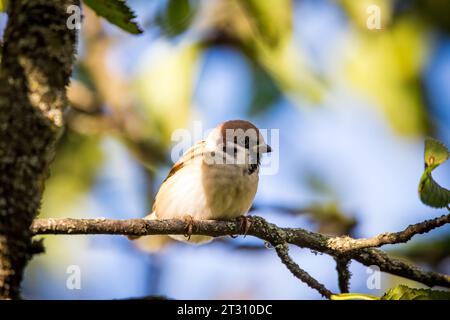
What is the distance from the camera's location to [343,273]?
3273 mm

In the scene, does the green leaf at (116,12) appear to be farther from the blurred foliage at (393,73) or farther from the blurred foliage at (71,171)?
the blurred foliage at (71,171)

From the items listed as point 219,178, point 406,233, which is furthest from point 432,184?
point 219,178

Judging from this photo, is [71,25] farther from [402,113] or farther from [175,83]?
[175,83]

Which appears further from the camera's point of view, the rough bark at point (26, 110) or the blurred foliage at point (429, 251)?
the blurred foliage at point (429, 251)

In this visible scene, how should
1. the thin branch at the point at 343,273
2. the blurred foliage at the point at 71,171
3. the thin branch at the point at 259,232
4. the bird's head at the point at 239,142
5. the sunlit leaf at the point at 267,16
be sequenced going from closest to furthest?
the thin branch at the point at 259,232 < the thin branch at the point at 343,273 < the sunlit leaf at the point at 267,16 < the bird's head at the point at 239,142 < the blurred foliage at the point at 71,171

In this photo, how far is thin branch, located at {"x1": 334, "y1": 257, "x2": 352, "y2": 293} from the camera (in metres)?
3.28

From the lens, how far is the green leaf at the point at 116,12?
239 cm

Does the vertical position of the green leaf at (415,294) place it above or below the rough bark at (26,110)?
below

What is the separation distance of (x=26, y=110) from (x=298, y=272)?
65.0 inches

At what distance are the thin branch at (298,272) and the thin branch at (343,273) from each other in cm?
28

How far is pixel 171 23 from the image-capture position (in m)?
4.23

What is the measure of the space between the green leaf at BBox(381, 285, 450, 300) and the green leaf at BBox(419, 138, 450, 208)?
39 centimetres

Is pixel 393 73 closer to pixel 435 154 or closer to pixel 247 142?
pixel 247 142

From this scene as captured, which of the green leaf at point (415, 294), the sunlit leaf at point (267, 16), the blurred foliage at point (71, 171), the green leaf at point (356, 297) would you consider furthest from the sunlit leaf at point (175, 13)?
the blurred foliage at point (71, 171)
